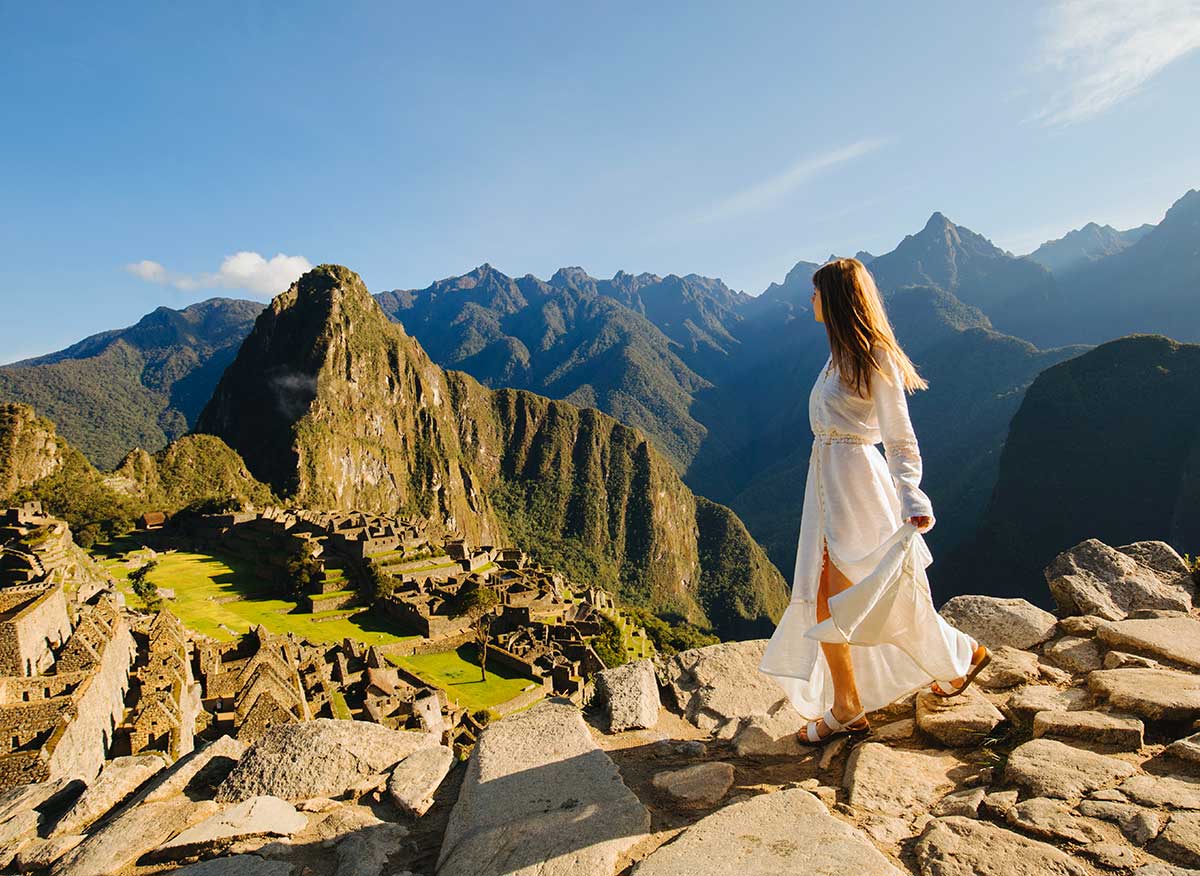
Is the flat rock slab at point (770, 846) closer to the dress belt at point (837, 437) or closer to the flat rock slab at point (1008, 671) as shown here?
the dress belt at point (837, 437)

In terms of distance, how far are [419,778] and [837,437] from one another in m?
3.21

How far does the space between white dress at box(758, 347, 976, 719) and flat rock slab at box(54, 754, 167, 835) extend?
3913 millimetres

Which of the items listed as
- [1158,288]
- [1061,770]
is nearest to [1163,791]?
[1061,770]

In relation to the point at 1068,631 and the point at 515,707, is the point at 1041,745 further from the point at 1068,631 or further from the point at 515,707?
the point at 515,707

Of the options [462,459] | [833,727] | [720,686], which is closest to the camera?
[833,727]

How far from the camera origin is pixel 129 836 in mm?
3078

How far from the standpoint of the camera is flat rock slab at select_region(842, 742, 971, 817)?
2887 millimetres

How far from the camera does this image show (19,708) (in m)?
7.93

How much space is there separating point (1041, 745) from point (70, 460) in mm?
84734

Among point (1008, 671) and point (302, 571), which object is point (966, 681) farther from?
point (302, 571)

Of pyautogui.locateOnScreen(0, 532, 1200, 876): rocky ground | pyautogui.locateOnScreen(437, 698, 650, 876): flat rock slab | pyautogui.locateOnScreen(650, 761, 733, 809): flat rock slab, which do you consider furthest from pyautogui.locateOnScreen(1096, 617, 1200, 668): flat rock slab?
pyautogui.locateOnScreen(437, 698, 650, 876): flat rock slab

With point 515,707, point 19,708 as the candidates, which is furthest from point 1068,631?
point 515,707

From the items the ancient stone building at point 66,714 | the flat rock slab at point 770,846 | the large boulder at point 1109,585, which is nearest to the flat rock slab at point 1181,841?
the flat rock slab at point 770,846

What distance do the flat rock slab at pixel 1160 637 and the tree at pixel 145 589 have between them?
102 ft
